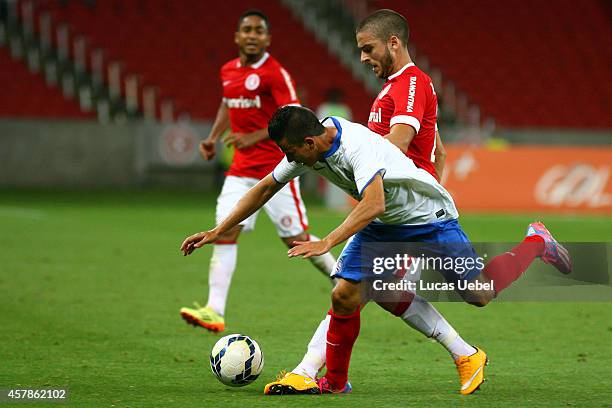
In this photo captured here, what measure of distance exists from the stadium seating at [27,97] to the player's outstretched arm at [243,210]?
2023 centimetres

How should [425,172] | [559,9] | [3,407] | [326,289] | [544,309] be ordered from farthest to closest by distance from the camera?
1. [559,9]
2. [326,289]
3. [544,309]
4. [425,172]
5. [3,407]

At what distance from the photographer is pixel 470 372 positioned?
5945mm

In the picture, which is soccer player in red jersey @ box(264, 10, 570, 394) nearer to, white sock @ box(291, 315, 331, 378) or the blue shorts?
white sock @ box(291, 315, 331, 378)

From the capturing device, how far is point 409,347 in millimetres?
7531

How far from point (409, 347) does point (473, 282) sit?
1.70 meters

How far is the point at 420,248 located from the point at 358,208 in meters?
0.76

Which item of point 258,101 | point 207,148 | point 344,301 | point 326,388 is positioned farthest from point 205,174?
point 344,301

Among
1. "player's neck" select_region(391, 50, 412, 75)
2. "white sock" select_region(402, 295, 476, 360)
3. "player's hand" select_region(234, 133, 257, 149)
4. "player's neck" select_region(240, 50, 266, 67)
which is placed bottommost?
"white sock" select_region(402, 295, 476, 360)

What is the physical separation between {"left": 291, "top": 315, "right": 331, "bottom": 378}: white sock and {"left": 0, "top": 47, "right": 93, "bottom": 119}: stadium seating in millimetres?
20288

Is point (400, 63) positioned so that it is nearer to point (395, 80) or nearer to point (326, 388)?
point (395, 80)

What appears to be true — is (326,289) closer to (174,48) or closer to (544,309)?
(544,309)

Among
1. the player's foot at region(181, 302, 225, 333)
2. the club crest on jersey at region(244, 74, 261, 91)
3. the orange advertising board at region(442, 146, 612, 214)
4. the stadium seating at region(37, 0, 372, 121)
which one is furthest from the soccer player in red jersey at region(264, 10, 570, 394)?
the stadium seating at region(37, 0, 372, 121)

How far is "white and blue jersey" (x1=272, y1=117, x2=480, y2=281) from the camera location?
543 centimetres

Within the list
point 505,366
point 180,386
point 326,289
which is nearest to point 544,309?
point 326,289
